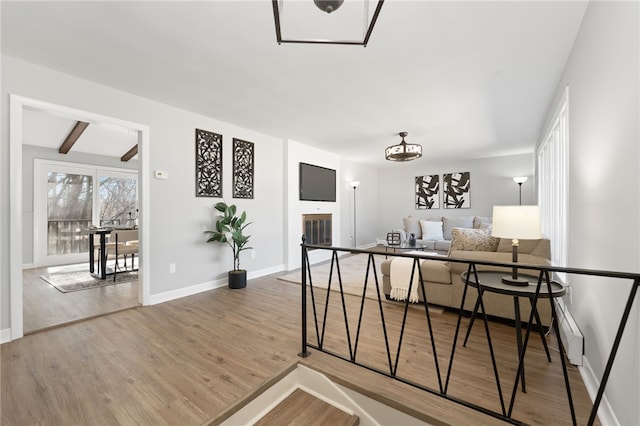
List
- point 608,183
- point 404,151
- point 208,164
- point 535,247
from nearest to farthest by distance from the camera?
point 608,183 < point 535,247 < point 208,164 < point 404,151

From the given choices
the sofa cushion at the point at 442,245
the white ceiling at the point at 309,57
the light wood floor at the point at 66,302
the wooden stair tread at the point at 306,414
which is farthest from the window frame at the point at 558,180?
the light wood floor at the point at 66,302

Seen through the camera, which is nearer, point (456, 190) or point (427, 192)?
point (456, 190)

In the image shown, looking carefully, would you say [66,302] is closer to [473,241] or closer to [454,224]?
[473,241]

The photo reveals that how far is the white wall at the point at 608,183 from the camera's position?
118 cm

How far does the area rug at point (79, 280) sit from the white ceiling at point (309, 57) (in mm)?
2937

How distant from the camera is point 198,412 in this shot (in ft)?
4.91

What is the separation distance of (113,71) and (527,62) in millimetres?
3844

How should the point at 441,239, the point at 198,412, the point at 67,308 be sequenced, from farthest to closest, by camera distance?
the point at 441,239, the point at 67,308, the point at 198,412

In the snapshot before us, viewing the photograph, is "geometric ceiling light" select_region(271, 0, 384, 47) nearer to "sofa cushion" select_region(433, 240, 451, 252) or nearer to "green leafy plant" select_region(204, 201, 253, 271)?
"green leafy plant" select_region(204, 201, 253, 271)

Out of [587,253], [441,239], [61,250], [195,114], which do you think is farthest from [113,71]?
[441,239]

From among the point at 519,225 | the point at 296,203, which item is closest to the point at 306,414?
the point at 519,225

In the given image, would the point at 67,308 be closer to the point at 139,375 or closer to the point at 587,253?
the point at 139,375

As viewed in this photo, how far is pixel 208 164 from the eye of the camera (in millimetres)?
3805

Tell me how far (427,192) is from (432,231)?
5.59ft
